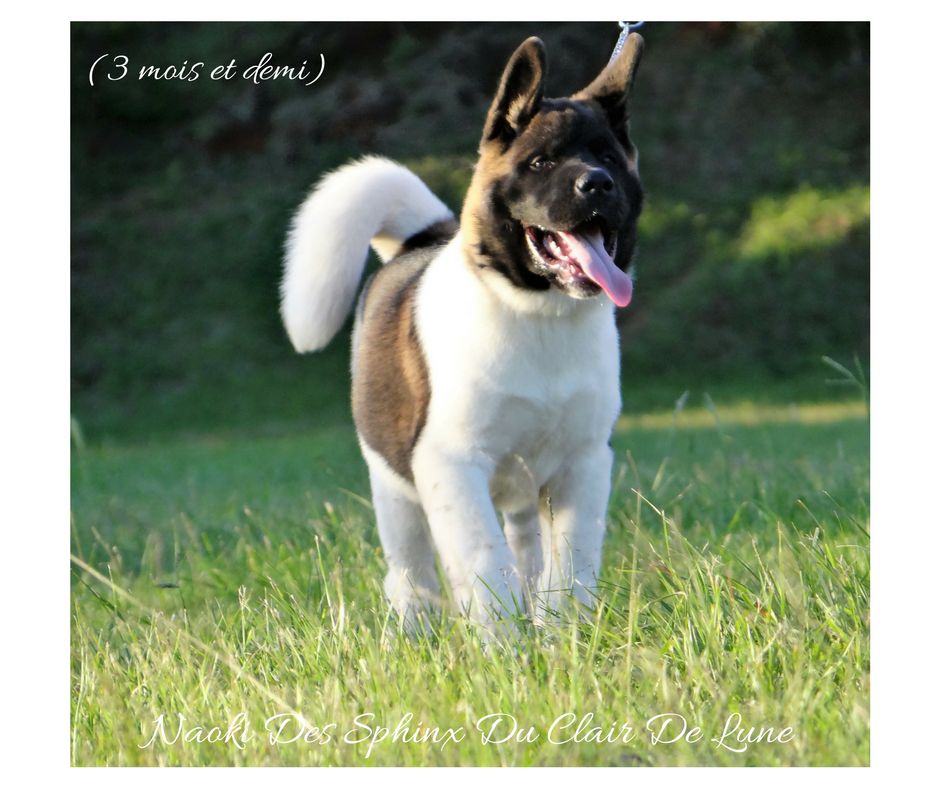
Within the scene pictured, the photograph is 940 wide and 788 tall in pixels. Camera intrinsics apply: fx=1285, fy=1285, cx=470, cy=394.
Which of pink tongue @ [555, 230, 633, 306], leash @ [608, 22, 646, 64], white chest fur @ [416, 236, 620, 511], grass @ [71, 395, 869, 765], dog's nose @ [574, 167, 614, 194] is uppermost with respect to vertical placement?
leash @ [608, 22, 646, 64]

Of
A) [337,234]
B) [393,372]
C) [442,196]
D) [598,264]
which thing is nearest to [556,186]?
[598,264]

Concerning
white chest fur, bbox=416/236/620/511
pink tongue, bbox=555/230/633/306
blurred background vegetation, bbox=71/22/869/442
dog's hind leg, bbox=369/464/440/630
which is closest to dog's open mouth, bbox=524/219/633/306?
pink tongue, bbox=555/230/633/306

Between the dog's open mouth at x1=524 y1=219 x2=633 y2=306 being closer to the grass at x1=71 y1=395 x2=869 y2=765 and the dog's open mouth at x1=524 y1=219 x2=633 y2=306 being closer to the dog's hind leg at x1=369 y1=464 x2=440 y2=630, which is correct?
the grass at x1=71 y1=395 x2=869 y2=765

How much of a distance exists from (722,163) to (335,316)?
6516 mm

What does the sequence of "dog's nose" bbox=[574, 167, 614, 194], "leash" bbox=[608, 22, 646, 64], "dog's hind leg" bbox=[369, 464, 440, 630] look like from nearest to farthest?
1. "dog's nose" bbox=[574, 167, 614, 194]
2. "leash" bbox=[608, 22, 646, 64]
3. "dog's hind leg" bbox=[369, 464, 440, 630]

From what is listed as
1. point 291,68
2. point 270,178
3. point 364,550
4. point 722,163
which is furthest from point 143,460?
point 291,68

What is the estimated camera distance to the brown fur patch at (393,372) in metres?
3.78

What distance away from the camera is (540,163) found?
354cm

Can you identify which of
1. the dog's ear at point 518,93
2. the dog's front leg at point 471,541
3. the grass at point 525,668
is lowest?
the grass at point 525,668

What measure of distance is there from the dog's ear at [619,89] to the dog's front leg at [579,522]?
93 centimetres

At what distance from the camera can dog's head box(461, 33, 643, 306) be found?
342cm

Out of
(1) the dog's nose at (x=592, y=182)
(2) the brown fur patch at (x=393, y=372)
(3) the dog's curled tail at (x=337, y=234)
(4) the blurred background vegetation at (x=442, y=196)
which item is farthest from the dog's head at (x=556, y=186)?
(4) the blurred background vegetation at (x=442, y=196)

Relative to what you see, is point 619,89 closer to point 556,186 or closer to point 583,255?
point 556,186

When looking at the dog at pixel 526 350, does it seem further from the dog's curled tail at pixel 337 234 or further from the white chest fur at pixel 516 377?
the dog's curled tail at pixel 337 234
